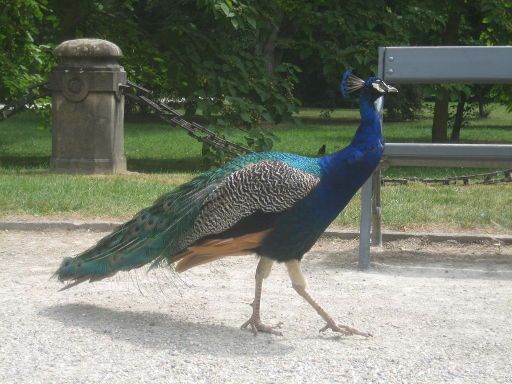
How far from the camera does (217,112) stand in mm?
13453

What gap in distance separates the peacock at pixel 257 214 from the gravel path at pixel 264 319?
0.27 m

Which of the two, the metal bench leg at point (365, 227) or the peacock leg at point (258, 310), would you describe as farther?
the metal bench leg at point (365, 227)

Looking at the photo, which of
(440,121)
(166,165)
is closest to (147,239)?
(166,165)

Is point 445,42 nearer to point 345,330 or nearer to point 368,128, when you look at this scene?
point 368,128

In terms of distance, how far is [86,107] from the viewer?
37.6ft

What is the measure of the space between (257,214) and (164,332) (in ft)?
2.77

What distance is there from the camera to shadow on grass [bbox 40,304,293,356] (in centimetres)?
483

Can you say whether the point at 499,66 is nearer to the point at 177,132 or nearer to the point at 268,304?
the point at 268,304

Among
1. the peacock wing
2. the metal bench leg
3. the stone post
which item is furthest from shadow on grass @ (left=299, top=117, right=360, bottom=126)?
the peacock wing

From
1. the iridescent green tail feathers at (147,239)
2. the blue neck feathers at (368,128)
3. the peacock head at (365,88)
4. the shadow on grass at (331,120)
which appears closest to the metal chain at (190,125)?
the iridescent green tail feathers at (147,239)

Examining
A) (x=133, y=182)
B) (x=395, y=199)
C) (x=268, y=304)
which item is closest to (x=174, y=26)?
(x=133, y=182)

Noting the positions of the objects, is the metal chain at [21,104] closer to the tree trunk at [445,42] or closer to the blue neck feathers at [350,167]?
the tree trunk at [445,42]

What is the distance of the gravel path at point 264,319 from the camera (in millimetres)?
4461

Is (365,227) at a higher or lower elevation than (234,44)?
lower
